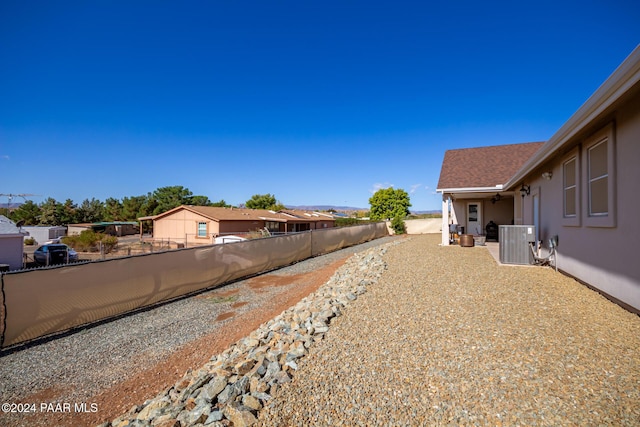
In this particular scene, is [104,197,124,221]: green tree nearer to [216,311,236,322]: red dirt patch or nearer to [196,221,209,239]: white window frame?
[196,221,209,239]: white window frame

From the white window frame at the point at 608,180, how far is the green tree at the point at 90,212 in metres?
65.2

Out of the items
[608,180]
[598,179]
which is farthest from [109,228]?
[608,180]

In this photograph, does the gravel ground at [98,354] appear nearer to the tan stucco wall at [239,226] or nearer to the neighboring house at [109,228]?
the tan stucco wall at [239,226]

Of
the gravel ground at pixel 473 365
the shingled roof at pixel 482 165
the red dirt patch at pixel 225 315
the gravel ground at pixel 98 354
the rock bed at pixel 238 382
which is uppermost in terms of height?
the shingled roof at pixel 482 165

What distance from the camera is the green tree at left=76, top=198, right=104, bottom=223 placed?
53.0 m

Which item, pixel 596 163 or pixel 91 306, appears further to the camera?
pixel 91 306

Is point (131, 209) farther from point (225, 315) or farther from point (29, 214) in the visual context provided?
point (225, 315)

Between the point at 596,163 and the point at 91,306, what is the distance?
31.7ft

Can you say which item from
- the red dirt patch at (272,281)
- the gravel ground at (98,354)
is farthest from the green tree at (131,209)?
the gravel ground at (98,354)

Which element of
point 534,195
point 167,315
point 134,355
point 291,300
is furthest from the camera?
point 534,195

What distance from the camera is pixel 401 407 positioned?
8.12ft

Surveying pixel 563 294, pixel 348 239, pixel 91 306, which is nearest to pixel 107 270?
pixel 91 306

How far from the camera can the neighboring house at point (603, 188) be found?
155 inches

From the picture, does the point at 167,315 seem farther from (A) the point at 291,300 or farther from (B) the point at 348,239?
(B) the point at 348,239
